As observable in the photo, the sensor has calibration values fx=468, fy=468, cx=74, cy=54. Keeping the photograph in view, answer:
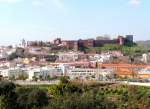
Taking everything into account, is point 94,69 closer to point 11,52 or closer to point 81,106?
point 11,52

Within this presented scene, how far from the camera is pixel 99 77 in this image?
115 feet

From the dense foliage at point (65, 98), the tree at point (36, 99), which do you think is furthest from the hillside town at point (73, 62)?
the tree at point (36, 99)

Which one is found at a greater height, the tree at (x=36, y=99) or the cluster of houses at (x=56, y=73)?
the tree at (x=36, y=99)

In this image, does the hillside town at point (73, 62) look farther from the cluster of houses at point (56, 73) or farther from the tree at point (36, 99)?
the tree at point (36, 99)

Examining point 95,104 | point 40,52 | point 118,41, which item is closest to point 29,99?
point 95,104

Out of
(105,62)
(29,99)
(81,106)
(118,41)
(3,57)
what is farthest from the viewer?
(118,41)

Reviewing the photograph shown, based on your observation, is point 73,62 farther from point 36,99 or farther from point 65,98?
point 65,98

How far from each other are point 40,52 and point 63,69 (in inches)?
623

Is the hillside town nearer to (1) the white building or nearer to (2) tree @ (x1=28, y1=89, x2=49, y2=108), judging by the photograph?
(1) the white building

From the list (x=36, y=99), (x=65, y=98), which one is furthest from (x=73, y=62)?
(x=65, y=98)

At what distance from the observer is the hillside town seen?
121ft

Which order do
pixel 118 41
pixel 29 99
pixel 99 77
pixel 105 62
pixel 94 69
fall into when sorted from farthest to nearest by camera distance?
1. pixel 118 41
2. pixel 105 62
3. pixel 94 69
4. pixel 99 77
5. pixel 29 99

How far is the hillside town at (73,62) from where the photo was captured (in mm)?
36750

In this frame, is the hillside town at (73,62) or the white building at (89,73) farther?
the hillside town at (73,62)
